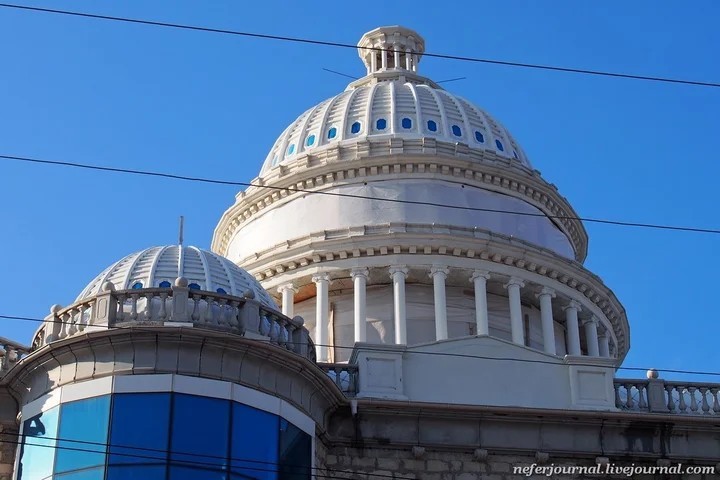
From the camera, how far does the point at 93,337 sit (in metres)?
31.7

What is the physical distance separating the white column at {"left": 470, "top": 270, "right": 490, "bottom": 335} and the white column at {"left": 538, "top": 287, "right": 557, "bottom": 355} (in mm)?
2117

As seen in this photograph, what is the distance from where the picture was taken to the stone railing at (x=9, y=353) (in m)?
33.5

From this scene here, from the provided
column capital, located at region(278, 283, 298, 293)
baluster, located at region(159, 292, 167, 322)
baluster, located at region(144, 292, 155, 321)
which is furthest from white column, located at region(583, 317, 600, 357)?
baluster, located at region(144, 292, 155, 321)

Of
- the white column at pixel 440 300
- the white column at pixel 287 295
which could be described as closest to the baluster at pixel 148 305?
the white column at pixel 440 300

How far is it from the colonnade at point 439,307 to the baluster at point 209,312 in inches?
662

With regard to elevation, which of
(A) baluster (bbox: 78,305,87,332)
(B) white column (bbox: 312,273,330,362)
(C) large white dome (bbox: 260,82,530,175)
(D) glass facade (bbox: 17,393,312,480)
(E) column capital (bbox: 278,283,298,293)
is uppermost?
(C) large white dome (bbox: 260,82,530,175)

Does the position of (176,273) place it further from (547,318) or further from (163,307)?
(547,318)

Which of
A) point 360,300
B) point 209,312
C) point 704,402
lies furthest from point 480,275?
point 209,312

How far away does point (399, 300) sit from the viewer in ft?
170

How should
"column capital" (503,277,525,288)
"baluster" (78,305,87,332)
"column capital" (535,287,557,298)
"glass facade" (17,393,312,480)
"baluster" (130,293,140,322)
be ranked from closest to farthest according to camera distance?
"glass facade" (17,393,312,480) < "baluster" (130,293,140,322) < "baluster" (78,305,87,332) < "column capital" (503,277,525,288) < "column capital" (535,287,557,298)

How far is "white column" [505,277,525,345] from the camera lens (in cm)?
5166

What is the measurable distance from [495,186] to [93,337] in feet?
88.7

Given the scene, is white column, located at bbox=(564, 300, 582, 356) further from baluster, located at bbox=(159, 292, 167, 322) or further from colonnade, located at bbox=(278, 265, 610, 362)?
baluster, located at bbox=(159, 292, 167, 322)

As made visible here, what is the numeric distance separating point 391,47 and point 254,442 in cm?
3558
